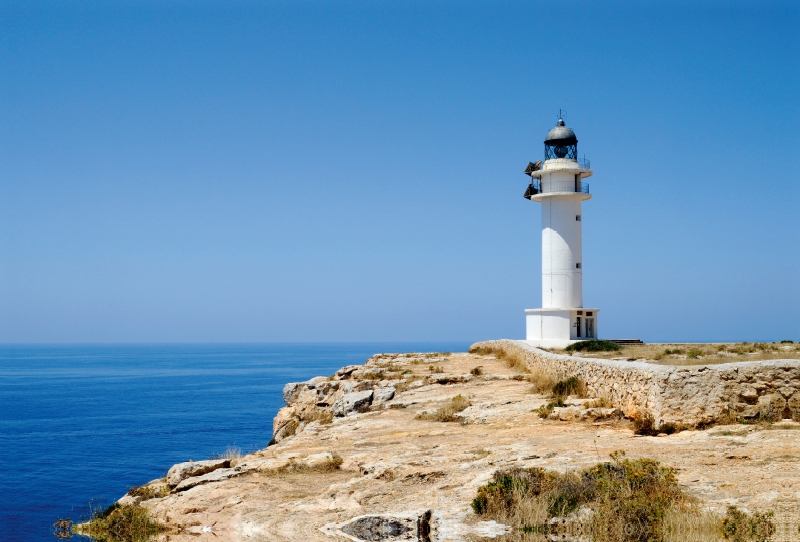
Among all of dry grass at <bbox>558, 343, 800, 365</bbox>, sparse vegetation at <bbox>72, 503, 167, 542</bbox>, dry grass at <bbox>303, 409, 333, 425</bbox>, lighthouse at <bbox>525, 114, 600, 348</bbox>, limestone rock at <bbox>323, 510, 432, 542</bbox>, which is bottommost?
dry grass at <bbox>303, 409, 333, 425</bbox>

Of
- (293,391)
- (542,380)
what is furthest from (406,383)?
(293,391)

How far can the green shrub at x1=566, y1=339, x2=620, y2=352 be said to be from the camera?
30.7 meters

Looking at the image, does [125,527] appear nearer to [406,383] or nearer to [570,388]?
[570,388]

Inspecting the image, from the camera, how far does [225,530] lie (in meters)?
8.16

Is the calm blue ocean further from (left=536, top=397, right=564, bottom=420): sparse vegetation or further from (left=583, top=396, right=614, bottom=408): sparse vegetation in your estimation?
(left=583, top=396, right=614, bottom=408): sparse vegetation

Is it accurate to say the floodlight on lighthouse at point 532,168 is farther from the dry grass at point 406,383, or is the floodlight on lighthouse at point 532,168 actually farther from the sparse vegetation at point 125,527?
the sparse vegetation at point 125,527

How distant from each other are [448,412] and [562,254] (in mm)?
24249

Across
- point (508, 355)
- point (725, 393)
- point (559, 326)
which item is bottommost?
point (508, 355)

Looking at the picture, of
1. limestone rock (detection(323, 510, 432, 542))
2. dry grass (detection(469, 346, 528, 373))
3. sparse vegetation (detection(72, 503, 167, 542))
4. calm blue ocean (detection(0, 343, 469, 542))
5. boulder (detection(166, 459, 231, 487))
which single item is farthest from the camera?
calm blue ocean (detection(0, 343, 469, 542))

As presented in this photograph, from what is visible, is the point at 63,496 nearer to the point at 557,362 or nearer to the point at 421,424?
the point at 421,424

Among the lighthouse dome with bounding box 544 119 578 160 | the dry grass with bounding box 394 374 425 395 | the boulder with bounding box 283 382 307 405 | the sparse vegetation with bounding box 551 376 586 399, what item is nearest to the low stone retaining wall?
the sparse vegetation with bounding box 551 376 586 399

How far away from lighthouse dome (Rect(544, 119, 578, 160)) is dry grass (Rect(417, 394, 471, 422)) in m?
26.9

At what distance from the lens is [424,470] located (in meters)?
9.48

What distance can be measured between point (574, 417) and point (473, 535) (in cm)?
659
